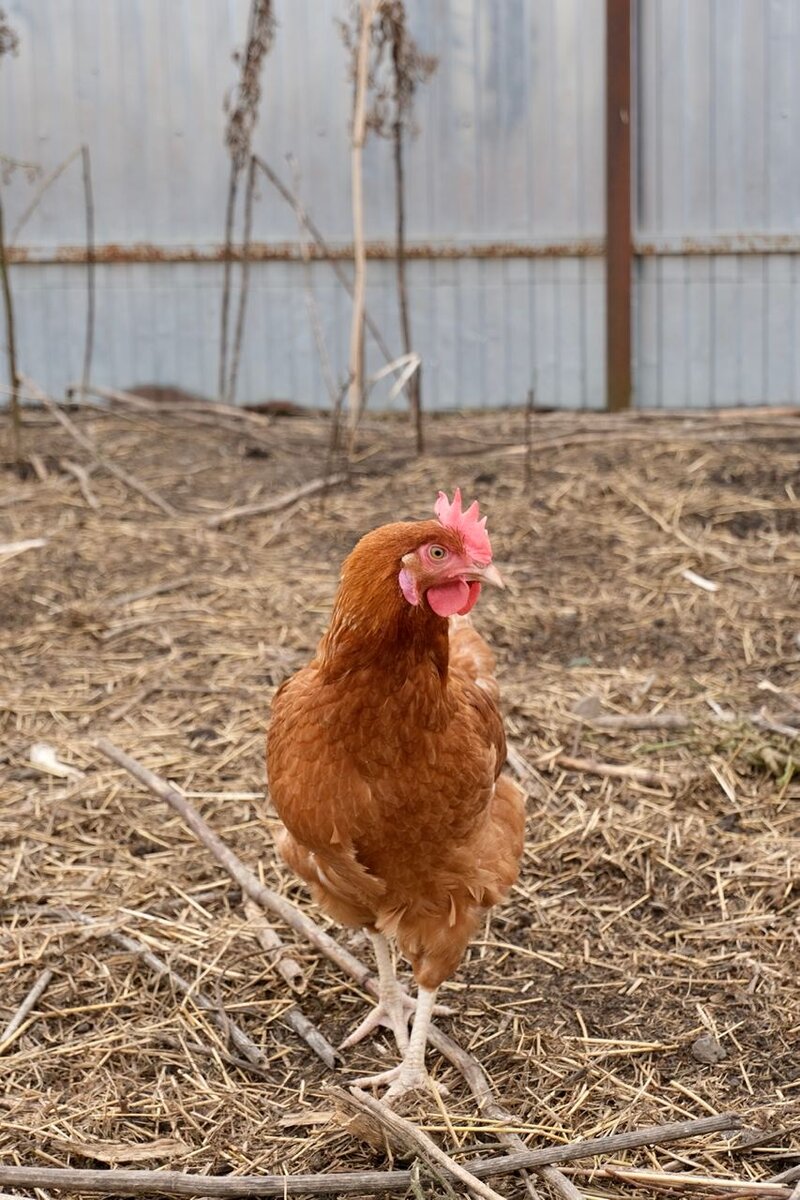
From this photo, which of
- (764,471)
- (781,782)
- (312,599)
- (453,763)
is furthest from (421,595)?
(764,471)

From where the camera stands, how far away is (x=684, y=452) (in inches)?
280

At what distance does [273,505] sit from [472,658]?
3.51 meters

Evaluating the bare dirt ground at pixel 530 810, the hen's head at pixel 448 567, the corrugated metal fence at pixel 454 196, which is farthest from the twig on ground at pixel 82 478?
the hen's head at pixel 448 567

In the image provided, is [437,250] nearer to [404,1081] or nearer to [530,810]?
[530,810]

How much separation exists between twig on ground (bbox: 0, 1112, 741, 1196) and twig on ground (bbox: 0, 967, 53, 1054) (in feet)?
1.79

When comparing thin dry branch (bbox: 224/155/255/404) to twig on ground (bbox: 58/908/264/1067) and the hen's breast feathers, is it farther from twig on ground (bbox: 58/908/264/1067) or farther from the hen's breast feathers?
the hen's breast feathers

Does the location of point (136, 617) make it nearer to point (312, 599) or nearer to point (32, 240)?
point (312, 599)

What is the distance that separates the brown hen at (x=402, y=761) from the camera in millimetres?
2527

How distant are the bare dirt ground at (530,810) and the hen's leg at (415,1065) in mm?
71

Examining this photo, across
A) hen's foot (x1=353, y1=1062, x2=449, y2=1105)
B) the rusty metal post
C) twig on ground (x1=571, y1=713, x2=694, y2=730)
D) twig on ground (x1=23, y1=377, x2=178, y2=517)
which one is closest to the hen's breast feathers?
hen's foot (x1=353, y1=1062, x2=449, y2=1105)

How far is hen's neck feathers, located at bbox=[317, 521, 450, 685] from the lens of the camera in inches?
99.2

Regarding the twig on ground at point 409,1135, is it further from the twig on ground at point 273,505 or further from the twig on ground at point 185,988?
the twig on ground at point 273,505

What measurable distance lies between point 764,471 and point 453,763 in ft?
15.0

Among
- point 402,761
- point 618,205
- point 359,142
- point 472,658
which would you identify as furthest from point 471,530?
point 618,205
